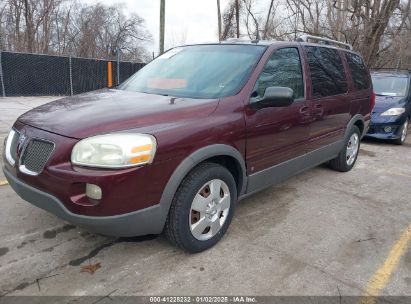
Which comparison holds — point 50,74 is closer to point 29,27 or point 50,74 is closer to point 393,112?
point 393,112

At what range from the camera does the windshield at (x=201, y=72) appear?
3469mm

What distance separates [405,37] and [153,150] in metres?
20.7

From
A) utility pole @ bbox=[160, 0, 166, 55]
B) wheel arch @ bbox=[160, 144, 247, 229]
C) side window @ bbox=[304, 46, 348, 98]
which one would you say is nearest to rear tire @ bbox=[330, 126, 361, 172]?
side window @ bbox=[304, 46, 348, 98]

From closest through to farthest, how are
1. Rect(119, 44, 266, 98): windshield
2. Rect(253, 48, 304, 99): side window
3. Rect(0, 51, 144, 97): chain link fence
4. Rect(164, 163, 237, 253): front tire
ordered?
Rect(164, 163, 237, 253): front tire < Rect(119, 44, 266, 98): windshield < Rect(253, 48, 304, 99): side window < Rect(0, 51, 144, 97): chain link fence

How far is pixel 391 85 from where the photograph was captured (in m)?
9.11

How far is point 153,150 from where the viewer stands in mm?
2645

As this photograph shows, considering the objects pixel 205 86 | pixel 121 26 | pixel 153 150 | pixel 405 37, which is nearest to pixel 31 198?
pixel 153 150

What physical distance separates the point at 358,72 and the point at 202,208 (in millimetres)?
3894

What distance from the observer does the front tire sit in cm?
293

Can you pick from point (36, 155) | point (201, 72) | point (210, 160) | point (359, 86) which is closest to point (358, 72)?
point (359, 86)

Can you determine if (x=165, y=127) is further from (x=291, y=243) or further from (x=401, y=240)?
(x=401, y=240)

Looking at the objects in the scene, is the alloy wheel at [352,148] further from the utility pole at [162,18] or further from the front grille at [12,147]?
the utility pole at [162,18]

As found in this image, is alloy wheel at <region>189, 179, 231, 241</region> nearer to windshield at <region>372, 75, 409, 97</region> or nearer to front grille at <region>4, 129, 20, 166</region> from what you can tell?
front grille at <region>4, 129, 20, 166</region>

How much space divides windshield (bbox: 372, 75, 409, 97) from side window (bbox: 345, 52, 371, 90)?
3.33m
